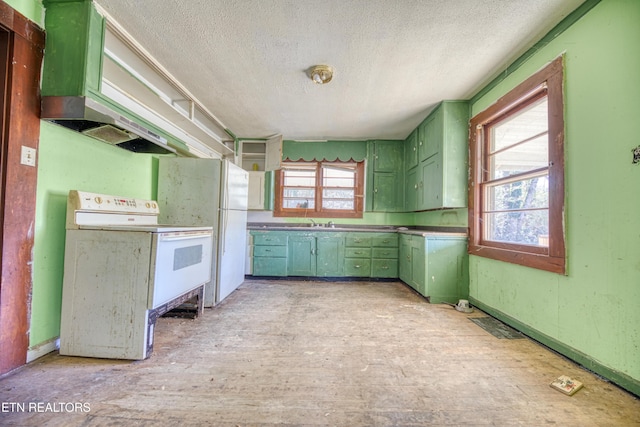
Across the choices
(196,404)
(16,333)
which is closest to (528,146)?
(196,404)

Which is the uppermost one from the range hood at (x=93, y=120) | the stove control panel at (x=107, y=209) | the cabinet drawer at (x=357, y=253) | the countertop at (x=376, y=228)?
the range hood at (x=93, y=120)

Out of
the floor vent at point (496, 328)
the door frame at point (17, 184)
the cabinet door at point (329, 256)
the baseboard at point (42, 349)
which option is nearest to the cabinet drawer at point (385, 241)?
the cabinet door at point (329, 256)

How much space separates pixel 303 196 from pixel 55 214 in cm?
336

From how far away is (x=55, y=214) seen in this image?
1.77 meters

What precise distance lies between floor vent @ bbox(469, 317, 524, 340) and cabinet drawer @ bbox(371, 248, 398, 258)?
1.67m

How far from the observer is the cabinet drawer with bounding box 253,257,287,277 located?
4.12 metres

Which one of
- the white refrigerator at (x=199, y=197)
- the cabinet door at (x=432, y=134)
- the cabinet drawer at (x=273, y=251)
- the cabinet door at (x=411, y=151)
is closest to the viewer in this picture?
the white refrigerator at (x=199, y=197)

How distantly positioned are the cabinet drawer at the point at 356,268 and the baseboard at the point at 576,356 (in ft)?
6.14

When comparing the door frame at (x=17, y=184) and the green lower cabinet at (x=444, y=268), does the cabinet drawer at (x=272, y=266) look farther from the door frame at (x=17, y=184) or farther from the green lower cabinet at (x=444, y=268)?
the door frame at (x=17, y=184)

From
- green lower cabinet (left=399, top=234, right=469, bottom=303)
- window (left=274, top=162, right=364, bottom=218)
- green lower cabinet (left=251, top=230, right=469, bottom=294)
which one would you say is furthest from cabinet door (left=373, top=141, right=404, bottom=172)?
green lower cabinet (left=399, top=234, right=469, bottom=303)

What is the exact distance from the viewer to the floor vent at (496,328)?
2154 millimetres

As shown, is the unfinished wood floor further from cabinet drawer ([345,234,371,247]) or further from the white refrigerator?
cabinet drawer ([345,234,371,247])

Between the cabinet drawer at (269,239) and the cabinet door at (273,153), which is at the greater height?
the cabinet door at (273,153)

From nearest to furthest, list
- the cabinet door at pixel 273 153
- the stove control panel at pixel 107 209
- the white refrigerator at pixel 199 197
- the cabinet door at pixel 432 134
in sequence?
the stove control panel at pixel 107 209
the white refrigerator at pixel 199 197
the cabinet door at pixel 432 134
the cabinet door at pixel 273 153
